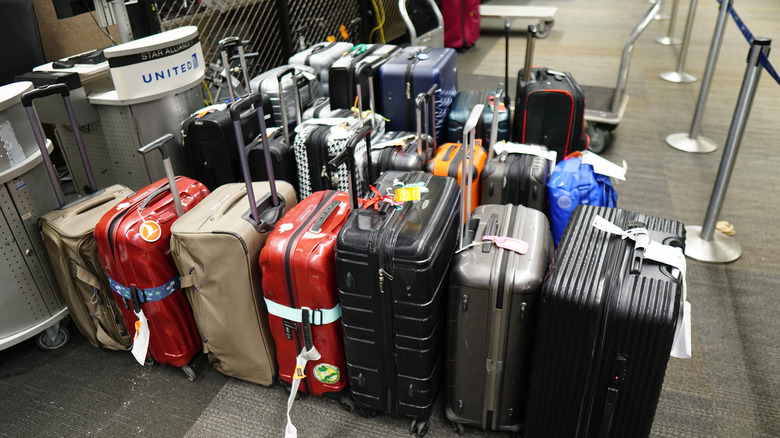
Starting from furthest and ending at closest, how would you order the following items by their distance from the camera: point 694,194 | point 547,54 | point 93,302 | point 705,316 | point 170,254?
point 547,54 → point 694,194 → point 705,316 → point 93,302 → point 170,254

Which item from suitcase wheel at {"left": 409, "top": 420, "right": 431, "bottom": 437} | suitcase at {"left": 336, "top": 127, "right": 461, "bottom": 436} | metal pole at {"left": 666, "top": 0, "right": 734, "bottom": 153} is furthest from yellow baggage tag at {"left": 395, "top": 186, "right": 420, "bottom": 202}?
metal pole at {"left": 666, "top": 0, "right": 734, "bottom": 153}

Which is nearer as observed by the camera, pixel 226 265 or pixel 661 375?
pixel 661 375

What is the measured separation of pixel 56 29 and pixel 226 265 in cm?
289

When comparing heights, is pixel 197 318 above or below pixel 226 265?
below

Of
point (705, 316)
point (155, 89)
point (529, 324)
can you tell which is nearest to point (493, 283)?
point (529, 324)

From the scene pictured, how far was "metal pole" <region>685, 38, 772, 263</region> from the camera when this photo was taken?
267 centimetres

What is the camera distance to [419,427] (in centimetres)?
199

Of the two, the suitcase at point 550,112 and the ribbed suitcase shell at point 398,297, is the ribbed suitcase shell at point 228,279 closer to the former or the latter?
the ribbed suitcase shell at point 398,297

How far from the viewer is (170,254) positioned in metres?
2.15

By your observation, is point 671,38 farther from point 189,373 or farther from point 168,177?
point 189,373

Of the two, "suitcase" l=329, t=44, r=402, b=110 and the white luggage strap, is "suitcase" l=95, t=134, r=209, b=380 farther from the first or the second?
the white luggage strap

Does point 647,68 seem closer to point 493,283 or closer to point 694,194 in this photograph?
point 694,194

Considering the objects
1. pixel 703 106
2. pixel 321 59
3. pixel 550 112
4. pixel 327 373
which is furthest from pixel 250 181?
pixel 703 106

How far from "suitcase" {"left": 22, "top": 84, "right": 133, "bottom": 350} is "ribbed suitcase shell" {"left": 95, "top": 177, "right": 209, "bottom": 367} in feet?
0.33
